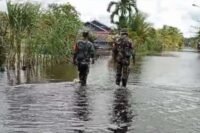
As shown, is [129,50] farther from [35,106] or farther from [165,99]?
[35,106]

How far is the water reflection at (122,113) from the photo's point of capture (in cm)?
916

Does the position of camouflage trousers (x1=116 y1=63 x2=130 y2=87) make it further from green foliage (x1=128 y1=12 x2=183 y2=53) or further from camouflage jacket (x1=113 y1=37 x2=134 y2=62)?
green foliage (x1=128 y1=12 x2=183 y2=53)

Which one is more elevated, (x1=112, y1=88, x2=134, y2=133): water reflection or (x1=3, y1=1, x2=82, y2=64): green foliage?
(x1=3, y1=1, x2=82, y2=64): green foliage

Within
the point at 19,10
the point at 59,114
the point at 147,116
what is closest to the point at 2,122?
the point at 59,114

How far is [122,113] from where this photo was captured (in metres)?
10.8

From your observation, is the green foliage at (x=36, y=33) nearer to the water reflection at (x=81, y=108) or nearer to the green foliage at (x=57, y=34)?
the green foliage at (x=57, y=34)

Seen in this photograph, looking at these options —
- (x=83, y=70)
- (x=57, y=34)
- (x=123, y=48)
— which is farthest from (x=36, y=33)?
(x=123, y=48)

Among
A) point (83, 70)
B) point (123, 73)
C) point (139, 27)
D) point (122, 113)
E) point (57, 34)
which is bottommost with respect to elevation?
point (122, 113)

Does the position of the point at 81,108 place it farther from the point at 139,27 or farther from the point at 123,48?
the point at 139,27

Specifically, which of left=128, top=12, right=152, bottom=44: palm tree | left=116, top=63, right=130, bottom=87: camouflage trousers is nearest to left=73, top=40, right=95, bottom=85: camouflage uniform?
left=116, top=63, right=130, bottom=87: camouflage trousers

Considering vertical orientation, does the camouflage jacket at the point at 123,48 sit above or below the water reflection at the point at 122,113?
above

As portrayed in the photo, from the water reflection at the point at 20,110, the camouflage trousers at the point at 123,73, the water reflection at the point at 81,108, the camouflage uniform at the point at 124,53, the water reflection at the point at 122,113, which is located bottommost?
the water reflection at the point at 122,113

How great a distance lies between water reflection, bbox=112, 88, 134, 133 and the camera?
30.0 ft

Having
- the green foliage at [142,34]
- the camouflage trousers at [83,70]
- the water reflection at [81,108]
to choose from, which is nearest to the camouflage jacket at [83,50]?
the camouflage trousers at [83,70]
